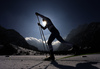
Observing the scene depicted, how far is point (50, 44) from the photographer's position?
402cm

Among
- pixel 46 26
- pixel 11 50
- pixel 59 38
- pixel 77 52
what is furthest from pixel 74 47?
pixel 11 50

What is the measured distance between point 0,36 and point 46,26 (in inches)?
3585

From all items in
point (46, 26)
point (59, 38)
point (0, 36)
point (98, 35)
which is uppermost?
point (0, 36)

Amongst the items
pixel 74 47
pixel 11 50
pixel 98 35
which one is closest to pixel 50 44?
pixel 74 47

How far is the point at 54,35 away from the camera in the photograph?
4004 mm

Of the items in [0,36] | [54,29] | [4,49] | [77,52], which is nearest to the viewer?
[77,52]

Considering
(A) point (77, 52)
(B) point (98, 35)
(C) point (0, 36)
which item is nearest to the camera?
(A) point (77, 52)

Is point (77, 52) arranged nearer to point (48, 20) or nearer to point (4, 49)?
point (48, 20)

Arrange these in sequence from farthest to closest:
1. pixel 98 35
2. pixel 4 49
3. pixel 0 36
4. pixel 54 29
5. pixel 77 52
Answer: pixel 0 36, pixel 98 35, pixel 4 49, pixel 54 29, pixel 77 52

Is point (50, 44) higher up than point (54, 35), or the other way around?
point (54, 35)

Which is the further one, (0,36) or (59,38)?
(0,36)

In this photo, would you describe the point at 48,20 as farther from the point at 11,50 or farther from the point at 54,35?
the point at 11,50

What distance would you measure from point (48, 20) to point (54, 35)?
916 millimetres

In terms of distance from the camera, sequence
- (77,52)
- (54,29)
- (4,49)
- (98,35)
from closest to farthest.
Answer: (77,52), (54,29), (4,49), (98,35)
